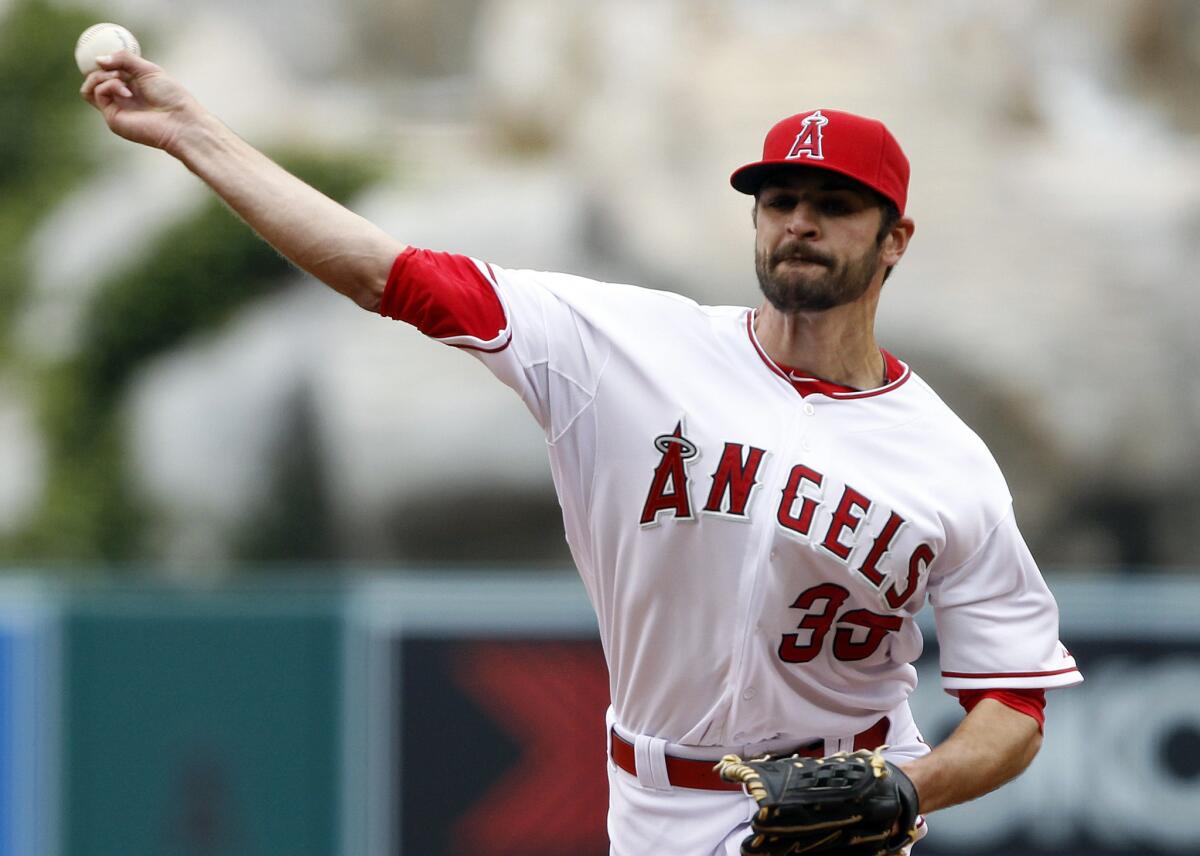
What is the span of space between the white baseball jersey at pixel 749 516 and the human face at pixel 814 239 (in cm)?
15

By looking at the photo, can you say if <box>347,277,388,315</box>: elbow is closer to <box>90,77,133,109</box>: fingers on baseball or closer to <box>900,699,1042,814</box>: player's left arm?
<box>90,77,133,109</box>: fingers on baseball

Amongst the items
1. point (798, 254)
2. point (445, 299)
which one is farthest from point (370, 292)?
point (798, 254)

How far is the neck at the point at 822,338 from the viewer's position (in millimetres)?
2766

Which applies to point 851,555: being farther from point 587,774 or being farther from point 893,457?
point 587,774

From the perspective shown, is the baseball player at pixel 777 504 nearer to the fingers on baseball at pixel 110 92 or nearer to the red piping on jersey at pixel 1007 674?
the red piping on jersey at pixel 1007 674

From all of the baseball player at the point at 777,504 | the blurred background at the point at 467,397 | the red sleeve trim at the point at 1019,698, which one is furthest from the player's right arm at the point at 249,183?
the blurred background at the point at 467,397

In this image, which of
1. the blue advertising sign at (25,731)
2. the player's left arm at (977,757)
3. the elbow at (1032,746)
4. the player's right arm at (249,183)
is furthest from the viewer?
the blue advertising sign at (25,731)

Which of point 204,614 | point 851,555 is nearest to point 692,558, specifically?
point 851,555

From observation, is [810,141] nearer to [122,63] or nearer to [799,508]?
[799,508]

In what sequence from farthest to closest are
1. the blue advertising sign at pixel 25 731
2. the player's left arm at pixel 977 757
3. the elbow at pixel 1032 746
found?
the blue advertising sign at pixel 25 731, the elbow at pixel 1032 746, the player's left arm at pixel 977 757

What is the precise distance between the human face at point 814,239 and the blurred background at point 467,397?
291 centimetres

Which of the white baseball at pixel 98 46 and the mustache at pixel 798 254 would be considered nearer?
the white baseball at pixel 98 46

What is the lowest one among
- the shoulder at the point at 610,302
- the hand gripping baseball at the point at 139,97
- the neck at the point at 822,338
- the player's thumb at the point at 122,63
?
the neck at the point at 822,338

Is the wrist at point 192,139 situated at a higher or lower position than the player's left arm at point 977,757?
higher
